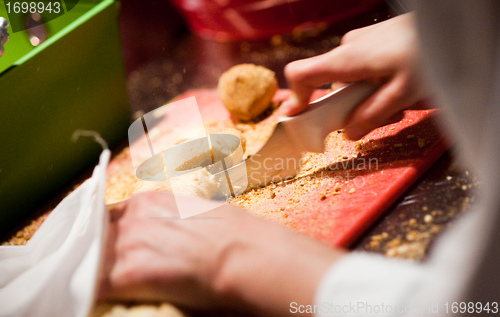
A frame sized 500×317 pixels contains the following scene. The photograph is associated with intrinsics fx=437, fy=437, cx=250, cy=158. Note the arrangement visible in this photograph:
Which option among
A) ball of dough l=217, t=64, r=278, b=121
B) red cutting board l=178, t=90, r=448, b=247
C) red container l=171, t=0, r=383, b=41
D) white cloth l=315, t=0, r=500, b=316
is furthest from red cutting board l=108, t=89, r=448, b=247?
red container l=171, t=0, r=383, b=41

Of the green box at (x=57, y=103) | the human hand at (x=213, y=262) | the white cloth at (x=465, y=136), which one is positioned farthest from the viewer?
the green box at (x=57, y=103)

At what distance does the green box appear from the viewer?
67 centimetres

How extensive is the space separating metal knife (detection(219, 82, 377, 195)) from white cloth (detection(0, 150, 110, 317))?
170 mm

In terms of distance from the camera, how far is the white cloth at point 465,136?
284 millimetres

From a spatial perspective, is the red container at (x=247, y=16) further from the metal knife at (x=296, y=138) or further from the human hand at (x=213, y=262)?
the human hand at (x=213, y=262)

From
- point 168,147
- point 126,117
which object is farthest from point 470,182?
point 126,117

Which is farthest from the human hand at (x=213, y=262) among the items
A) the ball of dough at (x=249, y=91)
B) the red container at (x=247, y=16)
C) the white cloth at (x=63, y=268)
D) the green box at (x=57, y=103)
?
the red container at (x=247, y=16)

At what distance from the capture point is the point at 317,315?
361 mm

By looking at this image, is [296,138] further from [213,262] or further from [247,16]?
[247,16]

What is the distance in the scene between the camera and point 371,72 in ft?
1.59

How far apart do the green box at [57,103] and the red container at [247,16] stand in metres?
0.40

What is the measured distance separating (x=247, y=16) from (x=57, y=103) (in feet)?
2.12

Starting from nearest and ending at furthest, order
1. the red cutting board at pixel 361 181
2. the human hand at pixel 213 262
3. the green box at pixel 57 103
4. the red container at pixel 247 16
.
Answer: the human hand at pixel 213 262 < the red cutting board at pixel 361 181 < the green box at pixel 57 103 < the red container at pixel 247 16

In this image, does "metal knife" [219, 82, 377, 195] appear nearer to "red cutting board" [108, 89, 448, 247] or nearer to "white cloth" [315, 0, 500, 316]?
"red cutting board" [108, 89, 448, 247]
